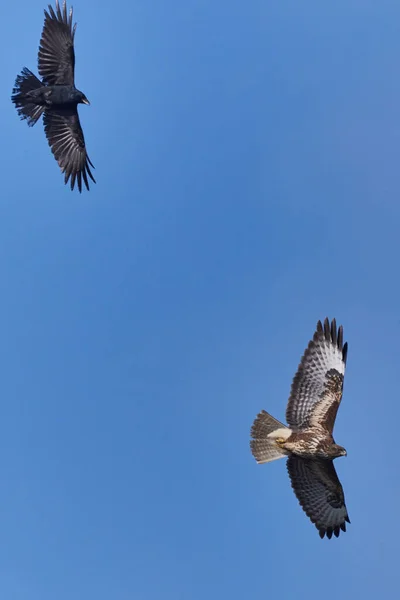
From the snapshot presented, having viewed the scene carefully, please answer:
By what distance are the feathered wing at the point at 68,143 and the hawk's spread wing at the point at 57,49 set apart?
0.58m

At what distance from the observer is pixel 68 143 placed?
57.5ft

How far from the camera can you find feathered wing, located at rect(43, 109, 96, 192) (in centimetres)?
1742

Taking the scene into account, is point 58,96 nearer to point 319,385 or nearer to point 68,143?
point 68,143

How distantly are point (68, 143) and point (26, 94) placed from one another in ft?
3.52

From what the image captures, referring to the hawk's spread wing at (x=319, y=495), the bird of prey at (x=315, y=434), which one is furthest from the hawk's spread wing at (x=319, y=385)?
the hawk's spread wing at (x=319, y=495)

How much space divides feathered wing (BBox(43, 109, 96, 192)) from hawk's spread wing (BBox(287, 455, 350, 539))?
6029mm

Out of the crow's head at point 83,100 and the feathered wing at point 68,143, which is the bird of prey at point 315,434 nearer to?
the feathered wing at point 68,143

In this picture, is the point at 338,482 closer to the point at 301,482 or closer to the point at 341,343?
the point at 301,482

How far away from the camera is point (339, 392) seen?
14977mm

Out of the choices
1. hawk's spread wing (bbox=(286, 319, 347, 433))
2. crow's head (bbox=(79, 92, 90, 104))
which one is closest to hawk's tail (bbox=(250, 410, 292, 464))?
hawk's spread wing (bbox=(286, 319, 347, 433))

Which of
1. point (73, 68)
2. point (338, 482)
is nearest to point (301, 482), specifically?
point (338, 482)

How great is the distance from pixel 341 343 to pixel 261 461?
6.94ft

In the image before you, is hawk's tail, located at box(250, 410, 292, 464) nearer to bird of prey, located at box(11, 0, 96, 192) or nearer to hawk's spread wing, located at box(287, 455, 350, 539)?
hawk's spread wing, located at box(287, 455, 350, 539)

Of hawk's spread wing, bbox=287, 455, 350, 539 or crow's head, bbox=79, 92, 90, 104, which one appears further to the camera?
crow's head, bbox=79, 92, 90, 104
